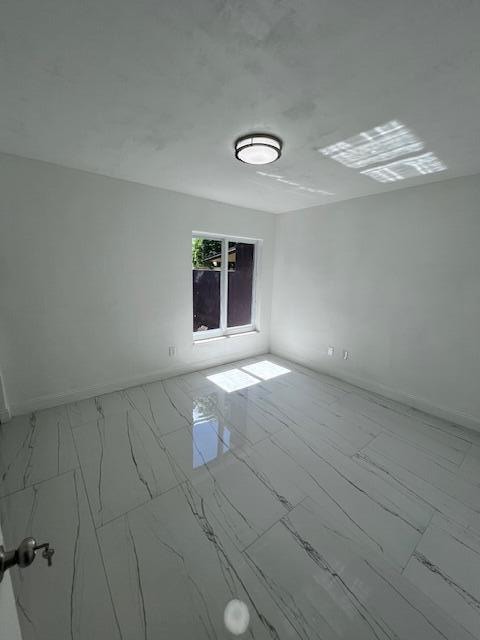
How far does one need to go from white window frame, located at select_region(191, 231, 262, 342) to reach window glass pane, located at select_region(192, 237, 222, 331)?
0.06 metres

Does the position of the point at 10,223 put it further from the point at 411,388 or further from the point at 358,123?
the point at 411,388

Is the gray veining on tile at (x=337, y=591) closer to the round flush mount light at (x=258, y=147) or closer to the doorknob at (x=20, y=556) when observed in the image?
the doorknob at (x=20, y=556)

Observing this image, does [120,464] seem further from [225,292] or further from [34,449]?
[225,292]

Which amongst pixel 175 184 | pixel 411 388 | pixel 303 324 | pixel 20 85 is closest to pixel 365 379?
pixel 411 388

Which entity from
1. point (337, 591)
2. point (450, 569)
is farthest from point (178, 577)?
point (450, 569)

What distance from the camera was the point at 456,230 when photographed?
241 cm

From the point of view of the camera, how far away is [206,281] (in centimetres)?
368

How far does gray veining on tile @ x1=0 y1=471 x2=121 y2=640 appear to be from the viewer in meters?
1.06

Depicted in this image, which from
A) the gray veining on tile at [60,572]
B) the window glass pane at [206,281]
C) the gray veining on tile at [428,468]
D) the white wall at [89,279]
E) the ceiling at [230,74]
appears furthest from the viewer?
the window glass pane at [206,281]

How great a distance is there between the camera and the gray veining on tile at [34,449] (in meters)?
1.77

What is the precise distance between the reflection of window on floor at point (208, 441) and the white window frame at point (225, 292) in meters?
1.48

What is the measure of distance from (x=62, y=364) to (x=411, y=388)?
3749 mm

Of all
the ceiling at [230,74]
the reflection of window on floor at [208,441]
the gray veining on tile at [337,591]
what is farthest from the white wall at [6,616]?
the ceiling at [230,74]

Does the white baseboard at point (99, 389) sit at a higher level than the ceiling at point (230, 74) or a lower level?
lower
